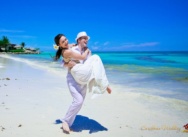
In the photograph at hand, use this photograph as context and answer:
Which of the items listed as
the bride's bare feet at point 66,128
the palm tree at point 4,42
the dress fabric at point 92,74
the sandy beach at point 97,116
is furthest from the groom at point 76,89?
the palm tree at point 4,42

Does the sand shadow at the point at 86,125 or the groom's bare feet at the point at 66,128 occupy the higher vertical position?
the groom's bare feet at the point at 66,128

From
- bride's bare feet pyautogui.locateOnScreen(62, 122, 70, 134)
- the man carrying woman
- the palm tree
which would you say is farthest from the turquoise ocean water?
the palm tree

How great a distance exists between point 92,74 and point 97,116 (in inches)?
63.8

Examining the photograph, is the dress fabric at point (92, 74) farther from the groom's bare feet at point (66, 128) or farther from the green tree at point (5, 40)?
the green tree at point (5, 40)

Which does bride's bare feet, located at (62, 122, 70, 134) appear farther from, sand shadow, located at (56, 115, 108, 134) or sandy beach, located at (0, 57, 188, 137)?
sand shadow, located at (56, 115, 108, 134)

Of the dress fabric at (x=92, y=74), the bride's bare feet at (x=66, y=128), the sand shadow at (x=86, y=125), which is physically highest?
the dress fabric at (x=92, y=74)

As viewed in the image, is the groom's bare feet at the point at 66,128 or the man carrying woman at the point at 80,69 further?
the groom's bare feet at the point at 66,128

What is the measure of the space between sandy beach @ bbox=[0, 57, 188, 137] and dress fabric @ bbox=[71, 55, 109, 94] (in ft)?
2.97

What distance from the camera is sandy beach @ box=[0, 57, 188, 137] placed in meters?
4.66

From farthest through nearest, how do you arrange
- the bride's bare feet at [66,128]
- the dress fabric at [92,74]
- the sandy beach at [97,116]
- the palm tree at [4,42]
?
the palm tree at [4,42], the sandy beach at [97,116], the bride's bare feet at [66,128], the dress fabric at [92,74]

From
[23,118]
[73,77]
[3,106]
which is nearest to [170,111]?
[73,77]

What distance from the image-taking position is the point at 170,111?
21.2 feet

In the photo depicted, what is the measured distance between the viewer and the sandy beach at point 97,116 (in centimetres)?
466

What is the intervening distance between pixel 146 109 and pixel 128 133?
6.70ft
